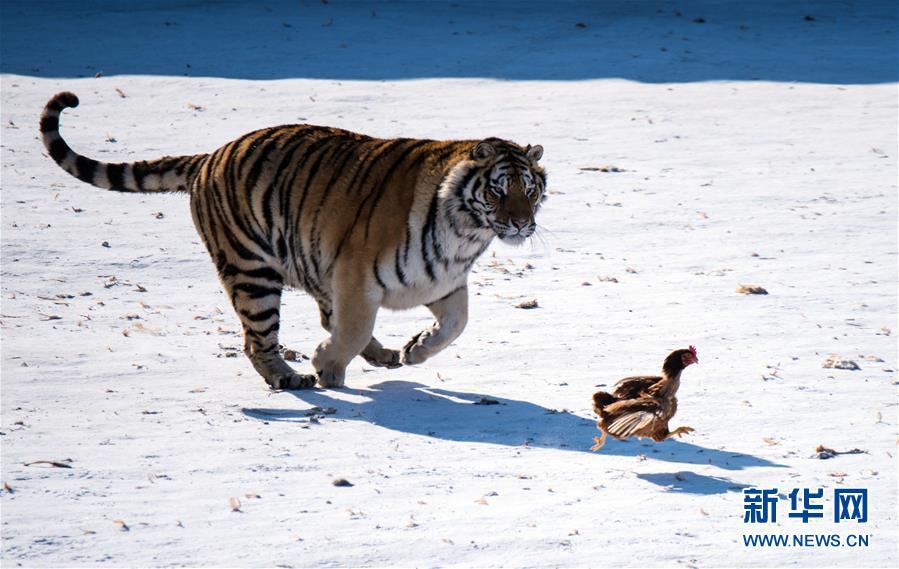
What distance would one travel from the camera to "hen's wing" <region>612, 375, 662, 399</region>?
559 centimetres

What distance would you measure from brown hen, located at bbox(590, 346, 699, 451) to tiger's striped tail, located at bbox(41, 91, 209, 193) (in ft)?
8.27

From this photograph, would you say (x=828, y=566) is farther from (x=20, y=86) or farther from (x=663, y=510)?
(x=20, y=86)

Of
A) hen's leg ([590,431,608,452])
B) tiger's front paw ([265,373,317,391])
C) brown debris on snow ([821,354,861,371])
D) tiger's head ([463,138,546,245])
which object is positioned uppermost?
tiger's head ([463,138,546,245])

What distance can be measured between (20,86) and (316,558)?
29.2ft

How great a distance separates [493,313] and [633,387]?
2140mm

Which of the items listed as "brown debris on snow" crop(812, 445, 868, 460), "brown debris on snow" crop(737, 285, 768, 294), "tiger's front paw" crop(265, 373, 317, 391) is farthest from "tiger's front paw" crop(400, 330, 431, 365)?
"brown debris on snow" crop(737, 285, 768, 294)

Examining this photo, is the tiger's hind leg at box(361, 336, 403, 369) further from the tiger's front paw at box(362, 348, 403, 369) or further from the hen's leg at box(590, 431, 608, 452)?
the hen's leg at box(590, 431, 608, 452)

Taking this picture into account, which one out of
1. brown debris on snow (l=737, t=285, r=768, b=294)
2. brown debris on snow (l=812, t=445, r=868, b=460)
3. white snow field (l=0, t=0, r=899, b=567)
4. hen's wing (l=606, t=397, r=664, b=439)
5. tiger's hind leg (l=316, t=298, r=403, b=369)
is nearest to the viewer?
white snow field (l=0, t=0, r=899, b=567)

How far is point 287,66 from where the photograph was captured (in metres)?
13.2

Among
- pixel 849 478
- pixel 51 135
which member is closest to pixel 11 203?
pixel 51 135

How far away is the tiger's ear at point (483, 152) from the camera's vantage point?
20.8ft

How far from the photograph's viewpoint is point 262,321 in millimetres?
6625

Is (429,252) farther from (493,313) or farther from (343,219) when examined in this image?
(493,313)

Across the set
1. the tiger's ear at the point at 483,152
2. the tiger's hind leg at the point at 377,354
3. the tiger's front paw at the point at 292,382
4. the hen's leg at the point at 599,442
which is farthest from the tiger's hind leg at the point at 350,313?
the hen's leg at the point at 599,442
